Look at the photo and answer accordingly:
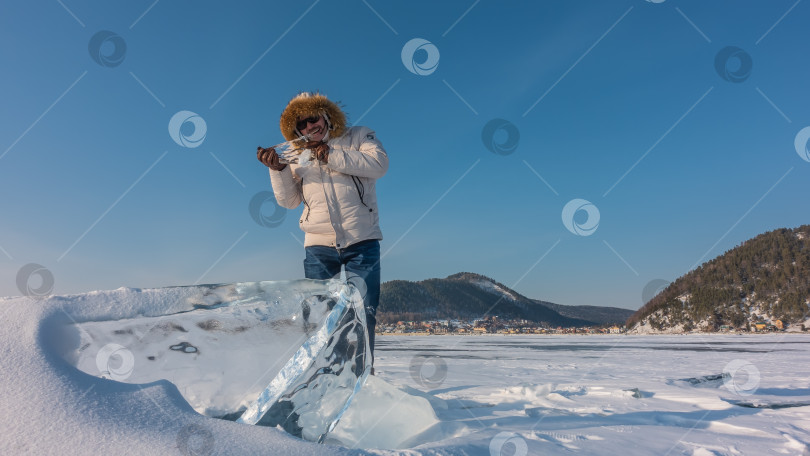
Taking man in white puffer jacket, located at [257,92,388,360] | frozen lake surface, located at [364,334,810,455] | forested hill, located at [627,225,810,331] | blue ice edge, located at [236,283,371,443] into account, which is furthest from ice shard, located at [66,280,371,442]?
forested hill, located at [627,225,810,331]

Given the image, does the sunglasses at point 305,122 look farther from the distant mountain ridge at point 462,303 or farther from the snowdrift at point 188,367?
the distant mountain ridge at point 462,303

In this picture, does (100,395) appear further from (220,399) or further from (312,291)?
(312,291)

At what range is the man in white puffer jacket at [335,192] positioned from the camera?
8.05 feet

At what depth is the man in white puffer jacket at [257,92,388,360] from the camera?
2453 mm

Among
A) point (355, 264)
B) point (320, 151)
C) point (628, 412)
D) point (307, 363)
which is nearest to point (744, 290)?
point (628, 412)

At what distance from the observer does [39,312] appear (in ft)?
3.93

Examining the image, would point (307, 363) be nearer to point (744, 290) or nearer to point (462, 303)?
point (744, 290)

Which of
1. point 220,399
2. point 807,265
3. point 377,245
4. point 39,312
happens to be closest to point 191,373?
point 220,399

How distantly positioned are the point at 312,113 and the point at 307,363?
176cm

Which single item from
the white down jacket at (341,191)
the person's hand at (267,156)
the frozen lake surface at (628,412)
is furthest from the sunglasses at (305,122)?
the frozen lake surface at (628,412)

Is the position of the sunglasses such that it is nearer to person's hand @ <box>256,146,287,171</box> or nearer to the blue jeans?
person's hand @ <box>256,146,287,171</box>

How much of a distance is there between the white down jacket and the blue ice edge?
977mm

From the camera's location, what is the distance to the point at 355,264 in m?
2.51

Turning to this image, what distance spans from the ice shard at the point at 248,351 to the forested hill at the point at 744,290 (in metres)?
35.0
